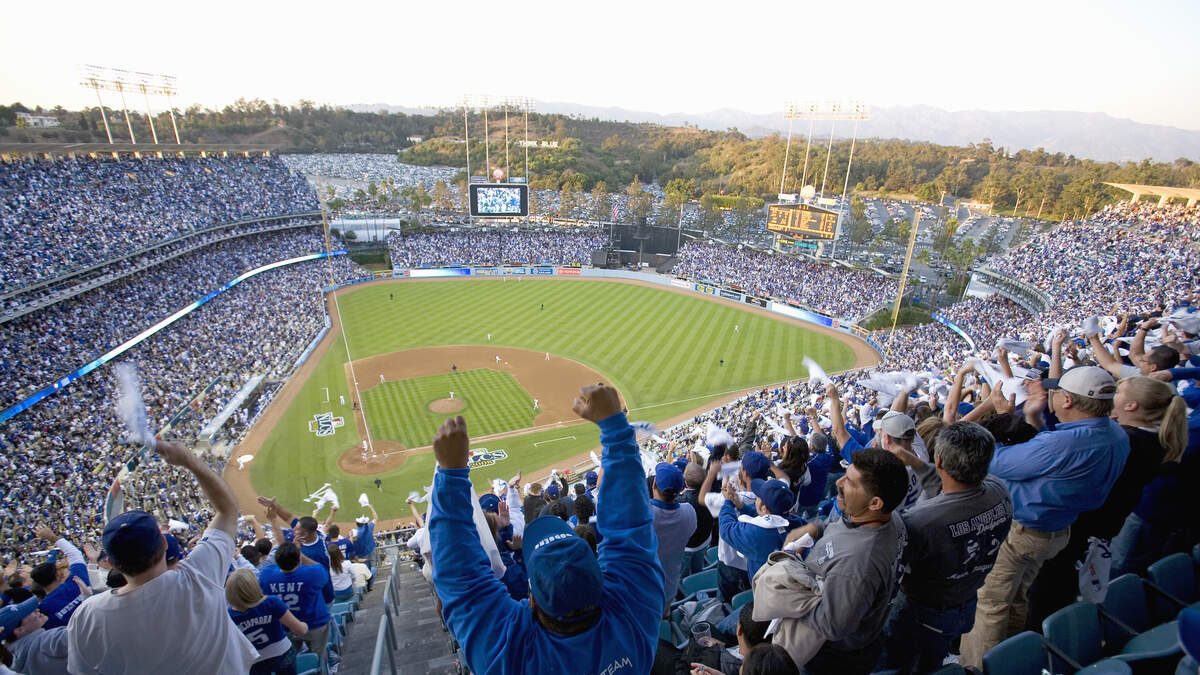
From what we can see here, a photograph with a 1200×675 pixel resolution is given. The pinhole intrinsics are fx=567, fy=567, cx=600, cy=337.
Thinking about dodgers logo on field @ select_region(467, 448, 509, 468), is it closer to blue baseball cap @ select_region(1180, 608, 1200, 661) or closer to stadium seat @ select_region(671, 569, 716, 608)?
stadium seat @ select_region(671, 569, 716, 608)

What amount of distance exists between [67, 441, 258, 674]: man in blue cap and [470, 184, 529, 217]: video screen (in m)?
48.2

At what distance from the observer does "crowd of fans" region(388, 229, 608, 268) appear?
50.5 metres

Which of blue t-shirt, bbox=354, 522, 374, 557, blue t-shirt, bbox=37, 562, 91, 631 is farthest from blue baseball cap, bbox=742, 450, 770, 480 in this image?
blue t-shirt, bbox=354, 522, 374, 557

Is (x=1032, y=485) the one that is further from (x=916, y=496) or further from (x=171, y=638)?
(x=171, y=638)

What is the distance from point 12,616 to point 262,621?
176 centimetres

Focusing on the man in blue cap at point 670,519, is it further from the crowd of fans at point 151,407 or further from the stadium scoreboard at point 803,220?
the stadium scoreboard at point 803,220

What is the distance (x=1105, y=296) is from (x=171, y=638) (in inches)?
1274

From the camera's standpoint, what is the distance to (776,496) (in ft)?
14.3

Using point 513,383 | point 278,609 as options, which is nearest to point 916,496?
point 278,609

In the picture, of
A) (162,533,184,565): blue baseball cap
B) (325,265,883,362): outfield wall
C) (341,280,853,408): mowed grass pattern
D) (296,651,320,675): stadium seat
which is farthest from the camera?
(325,265,883,362): outfield wall

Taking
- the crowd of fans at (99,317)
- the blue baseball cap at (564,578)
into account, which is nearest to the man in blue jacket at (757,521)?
the blue baseball cap at (564,578)

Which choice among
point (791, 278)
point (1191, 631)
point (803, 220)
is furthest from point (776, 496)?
point (791, 278)

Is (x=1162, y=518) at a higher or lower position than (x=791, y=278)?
higher

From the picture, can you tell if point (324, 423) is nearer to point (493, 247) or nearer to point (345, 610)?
point (345, 610)
